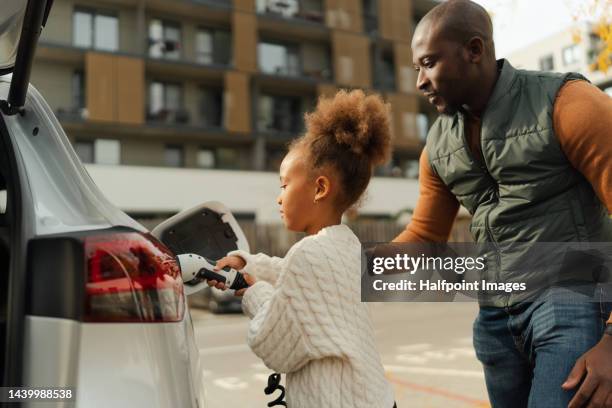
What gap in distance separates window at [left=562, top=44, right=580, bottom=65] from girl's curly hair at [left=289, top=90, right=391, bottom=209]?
1515 inches

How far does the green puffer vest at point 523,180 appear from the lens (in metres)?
1.68

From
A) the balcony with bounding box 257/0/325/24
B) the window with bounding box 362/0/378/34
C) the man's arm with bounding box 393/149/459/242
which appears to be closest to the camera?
the man's arm with bounding box 393/149/459/242

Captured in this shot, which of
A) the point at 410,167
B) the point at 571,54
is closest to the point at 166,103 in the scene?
the point at 410,167

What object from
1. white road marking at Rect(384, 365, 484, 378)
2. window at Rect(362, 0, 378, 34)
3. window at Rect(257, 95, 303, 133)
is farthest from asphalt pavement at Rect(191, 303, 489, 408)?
window at Rect(362, 0, 378, 34)

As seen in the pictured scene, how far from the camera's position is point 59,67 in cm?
2184

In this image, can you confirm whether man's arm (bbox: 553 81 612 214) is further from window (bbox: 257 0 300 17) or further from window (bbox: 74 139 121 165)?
window (bbox: 257 0 300 17)

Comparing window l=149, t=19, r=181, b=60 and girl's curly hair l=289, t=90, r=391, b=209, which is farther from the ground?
window l=149, t=19, r=181, b=60

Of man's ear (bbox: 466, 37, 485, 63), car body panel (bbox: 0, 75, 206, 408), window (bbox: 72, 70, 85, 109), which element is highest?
window (bbox: 72, 70, 85, 109)

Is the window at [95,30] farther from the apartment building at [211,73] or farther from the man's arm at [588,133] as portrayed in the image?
the man's arm at [588,133]

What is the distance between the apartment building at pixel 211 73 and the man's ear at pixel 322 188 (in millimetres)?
18402

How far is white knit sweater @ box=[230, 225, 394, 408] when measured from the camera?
1623 mm

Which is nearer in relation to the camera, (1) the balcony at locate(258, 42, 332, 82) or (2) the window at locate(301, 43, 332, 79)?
(1) the balcony at locate(258, 42, 332, 82)

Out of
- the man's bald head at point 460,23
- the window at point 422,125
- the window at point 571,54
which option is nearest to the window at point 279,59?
the window at point 422,125

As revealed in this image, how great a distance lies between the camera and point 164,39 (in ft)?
77.4
